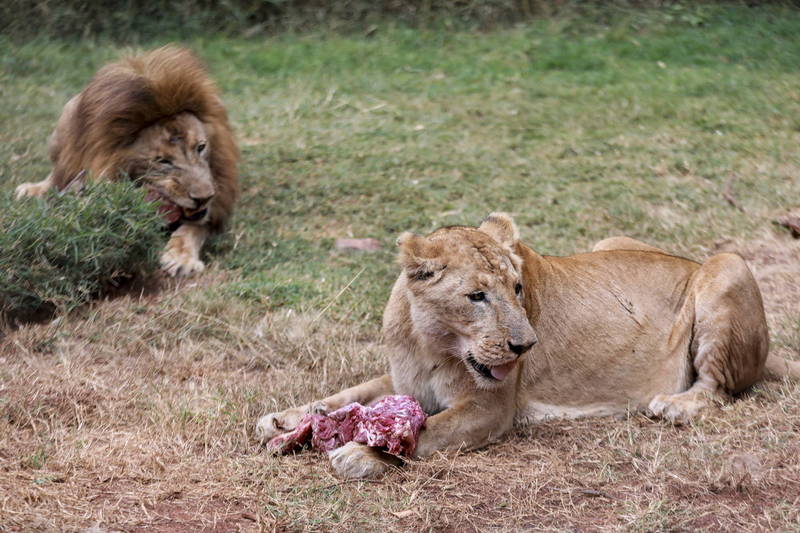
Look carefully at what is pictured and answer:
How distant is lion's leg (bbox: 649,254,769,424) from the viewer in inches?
184

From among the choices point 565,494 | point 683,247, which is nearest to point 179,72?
point 683,247

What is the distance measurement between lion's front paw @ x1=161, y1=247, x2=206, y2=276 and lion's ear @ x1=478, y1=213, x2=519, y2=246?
93.5 inches

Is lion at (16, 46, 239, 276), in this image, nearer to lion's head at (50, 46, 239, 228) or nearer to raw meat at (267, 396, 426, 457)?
lion's head at (50, 46, 239, 228)

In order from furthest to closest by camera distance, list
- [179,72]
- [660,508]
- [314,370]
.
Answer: [179,72] → [314,370] → [660,508]

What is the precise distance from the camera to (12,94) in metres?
9.58

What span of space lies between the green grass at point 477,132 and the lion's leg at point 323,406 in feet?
3.39

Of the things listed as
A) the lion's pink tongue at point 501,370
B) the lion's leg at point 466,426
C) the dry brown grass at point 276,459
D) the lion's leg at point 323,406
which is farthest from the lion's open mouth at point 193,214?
the lion's pink tongue at point 501,370

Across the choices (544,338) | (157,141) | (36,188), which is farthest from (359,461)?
(36,188)

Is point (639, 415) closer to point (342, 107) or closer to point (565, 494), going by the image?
point (565, 494)

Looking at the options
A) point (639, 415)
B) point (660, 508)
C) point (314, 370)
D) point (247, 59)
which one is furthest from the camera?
point (247, 59)

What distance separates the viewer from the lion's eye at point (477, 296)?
4086mm

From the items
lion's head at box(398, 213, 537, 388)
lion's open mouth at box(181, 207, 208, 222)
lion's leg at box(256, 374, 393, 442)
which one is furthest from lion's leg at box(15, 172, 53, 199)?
lion's head at box(398, 213, 537, 388)

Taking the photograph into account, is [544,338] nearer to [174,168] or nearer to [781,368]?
[781,368]

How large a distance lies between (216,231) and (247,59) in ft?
13.4
